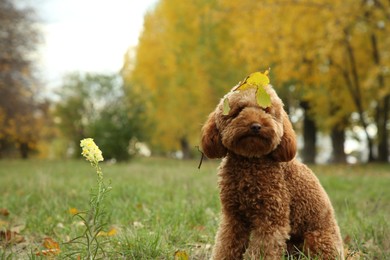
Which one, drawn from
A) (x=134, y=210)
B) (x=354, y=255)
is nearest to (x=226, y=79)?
(x=134, y=210)

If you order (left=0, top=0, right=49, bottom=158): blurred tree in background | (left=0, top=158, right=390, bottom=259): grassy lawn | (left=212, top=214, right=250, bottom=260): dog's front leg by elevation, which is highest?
(left=0, top=0, right=49, bottom=158): blurred tree in background

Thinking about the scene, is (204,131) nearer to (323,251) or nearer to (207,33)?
(323,251)

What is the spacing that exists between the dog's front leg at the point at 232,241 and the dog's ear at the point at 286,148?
51cm

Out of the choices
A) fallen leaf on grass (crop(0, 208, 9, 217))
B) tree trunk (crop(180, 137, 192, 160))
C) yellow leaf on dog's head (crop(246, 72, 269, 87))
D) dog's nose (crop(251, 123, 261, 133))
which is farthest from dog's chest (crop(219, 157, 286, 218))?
tree trunk (crop(180, 137, 192, 160))

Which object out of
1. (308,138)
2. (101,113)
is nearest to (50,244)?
(101,113)

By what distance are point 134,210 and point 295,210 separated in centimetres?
230

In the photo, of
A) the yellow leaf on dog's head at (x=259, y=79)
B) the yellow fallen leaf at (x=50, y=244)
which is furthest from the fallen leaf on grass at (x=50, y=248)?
the yellow leaf on dog's head at (x=259, y=79)

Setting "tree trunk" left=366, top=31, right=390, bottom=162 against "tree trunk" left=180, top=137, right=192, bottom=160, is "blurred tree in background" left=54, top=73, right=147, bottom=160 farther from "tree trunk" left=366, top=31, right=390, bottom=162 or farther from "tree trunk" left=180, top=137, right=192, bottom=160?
"tree trunk" left=366, top=31, right=390, bottom=162

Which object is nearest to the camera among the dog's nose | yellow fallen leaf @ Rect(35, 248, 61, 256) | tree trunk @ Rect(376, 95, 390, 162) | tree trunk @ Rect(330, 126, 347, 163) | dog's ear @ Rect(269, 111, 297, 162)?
the dog's nose

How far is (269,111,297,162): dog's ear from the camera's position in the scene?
2.92m

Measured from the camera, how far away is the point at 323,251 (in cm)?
301

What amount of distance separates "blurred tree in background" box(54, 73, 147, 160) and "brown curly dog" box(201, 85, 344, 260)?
544 inches

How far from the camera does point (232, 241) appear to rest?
10.1 feet

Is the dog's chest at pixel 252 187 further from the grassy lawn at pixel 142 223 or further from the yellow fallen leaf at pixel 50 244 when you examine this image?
the yellow fallen leaf at pixel 50 244
